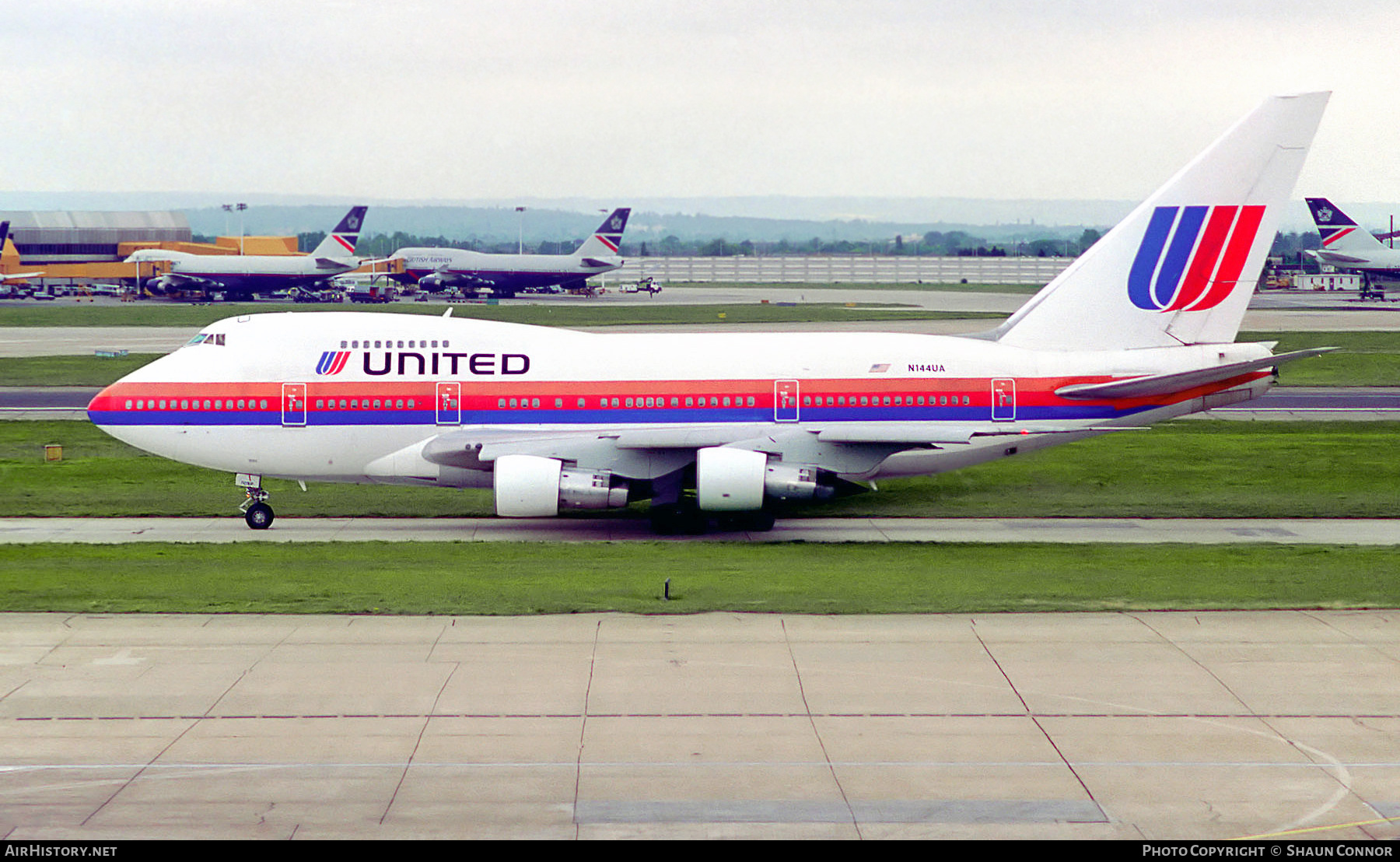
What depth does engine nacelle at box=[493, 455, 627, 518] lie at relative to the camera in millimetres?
30203

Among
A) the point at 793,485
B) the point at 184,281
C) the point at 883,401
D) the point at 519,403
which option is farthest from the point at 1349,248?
the point at 519,403

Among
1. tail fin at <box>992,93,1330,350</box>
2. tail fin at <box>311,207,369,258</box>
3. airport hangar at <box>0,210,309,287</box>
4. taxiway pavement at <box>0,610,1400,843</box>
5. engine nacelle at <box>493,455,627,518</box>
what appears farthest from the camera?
airport hangar at <box>0,210,309,287</box>

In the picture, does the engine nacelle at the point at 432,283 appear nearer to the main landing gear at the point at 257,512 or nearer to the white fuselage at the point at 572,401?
the white fuselage at the point at 572,401

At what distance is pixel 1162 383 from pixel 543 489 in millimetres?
14118

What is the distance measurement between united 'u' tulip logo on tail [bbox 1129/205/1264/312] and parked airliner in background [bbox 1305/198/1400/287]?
108685mm

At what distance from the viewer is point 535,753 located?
16.0m

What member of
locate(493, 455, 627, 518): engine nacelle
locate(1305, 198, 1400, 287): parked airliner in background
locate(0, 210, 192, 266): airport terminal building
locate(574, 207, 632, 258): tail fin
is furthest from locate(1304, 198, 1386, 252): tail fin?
locate(0, 210, 192, 266): airport terminal building

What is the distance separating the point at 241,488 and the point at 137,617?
15.2 metres

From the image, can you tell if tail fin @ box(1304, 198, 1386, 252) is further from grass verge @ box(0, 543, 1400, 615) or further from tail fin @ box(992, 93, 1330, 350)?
grass verge @ box(0, 543, 1400, 615)

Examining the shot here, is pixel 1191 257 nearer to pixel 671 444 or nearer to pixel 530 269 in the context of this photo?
pixel 671 444

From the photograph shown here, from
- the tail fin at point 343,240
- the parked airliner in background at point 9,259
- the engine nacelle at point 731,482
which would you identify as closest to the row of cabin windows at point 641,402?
the engine nacelle at point 731,482

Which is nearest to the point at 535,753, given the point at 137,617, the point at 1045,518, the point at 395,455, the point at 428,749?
the point at 428,749

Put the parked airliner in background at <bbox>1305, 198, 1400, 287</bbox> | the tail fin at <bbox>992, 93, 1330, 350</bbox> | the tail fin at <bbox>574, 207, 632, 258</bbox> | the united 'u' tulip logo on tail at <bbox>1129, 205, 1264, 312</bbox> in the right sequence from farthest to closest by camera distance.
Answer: the tail fin at <bbox>574, 207, 632, 258</bbox> < the parked airliner in background at <bbox>1305, 198, 1400, 287</bbox> < the united 'u' tulip logo on tail at <bbox>1129, 205, 1264, 312</bbox> < the tail fin at <bbox>992, 93, 1330, 350</bbox>

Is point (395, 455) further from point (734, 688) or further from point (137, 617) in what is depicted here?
point (734, 688)
